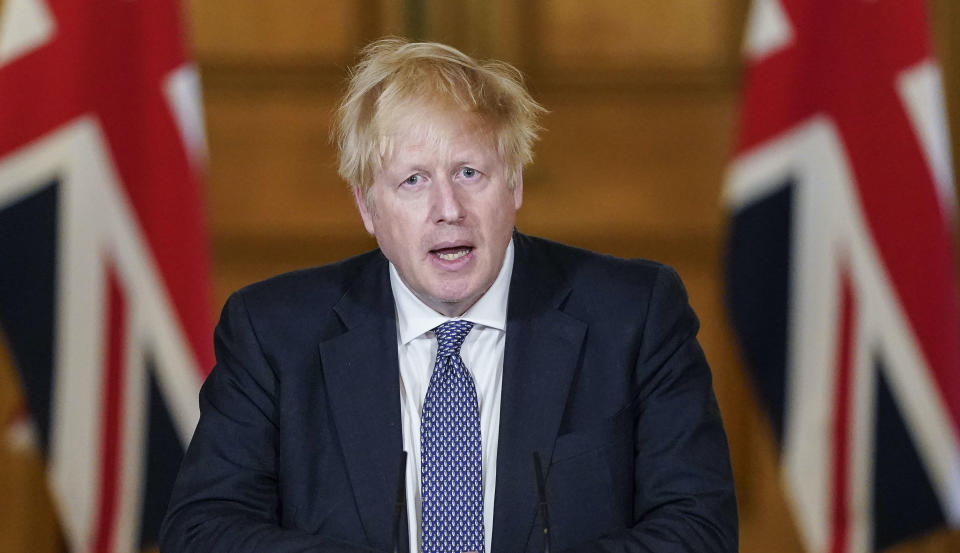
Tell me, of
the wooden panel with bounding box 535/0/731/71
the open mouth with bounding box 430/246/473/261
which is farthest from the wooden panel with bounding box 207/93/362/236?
the open mouth with bounding box 430/246/473/261

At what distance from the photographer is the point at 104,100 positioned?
10.6 ft

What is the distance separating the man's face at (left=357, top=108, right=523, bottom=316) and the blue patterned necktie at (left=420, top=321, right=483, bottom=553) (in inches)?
5.4

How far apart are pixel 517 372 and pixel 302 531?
0.38 metres

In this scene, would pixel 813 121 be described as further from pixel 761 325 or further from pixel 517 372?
pixel 517 372

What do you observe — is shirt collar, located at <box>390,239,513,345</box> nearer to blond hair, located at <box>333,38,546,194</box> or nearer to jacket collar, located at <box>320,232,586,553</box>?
jacket collar, located at <box>320,232,586,553</box>

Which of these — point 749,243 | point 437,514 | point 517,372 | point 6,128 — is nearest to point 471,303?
point 517,372

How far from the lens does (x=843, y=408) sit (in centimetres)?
324

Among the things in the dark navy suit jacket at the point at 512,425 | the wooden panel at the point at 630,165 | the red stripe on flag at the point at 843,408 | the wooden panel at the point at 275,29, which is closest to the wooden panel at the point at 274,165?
the wooden panel at the point at 275,29

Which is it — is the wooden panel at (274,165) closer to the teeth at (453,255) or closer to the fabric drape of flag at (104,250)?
the fabric drape of flag at (104,250)

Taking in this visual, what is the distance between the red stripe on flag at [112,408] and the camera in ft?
10.5

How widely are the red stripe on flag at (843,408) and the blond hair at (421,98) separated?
1.67 m

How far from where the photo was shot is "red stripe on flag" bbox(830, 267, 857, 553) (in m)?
3.23

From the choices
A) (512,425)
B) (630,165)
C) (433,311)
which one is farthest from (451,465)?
(630,165)

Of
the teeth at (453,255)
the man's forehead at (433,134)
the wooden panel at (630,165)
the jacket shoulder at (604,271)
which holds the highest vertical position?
the wooden panel at (630,165)
